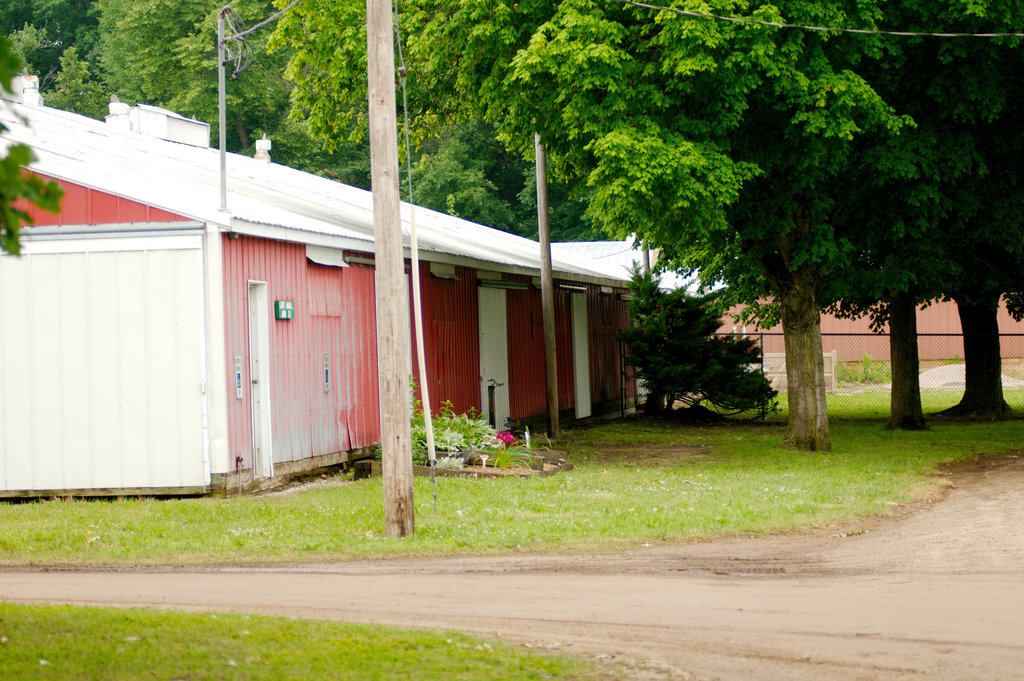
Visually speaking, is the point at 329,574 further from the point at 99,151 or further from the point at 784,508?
the point at 99,151

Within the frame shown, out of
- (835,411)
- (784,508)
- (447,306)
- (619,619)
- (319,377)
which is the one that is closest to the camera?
(619,619)

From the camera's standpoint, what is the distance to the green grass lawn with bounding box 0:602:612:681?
5.79 meters

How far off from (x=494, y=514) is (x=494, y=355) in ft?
31.1

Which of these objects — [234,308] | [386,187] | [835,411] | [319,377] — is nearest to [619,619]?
[386,187]

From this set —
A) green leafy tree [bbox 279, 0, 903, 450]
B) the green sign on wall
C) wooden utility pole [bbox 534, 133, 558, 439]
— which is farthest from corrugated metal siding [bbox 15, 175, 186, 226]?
wooden utility pole [bbox 534, 133, 558, 439]

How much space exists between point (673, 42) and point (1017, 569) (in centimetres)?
889

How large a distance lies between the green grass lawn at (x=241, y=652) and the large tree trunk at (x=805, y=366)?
13.1m

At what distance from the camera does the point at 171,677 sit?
18.6ft

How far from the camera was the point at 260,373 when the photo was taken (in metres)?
13.8

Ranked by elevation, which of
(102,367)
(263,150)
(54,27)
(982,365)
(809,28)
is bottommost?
(982,365)

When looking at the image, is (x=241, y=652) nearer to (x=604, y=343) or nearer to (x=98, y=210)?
(x=98, y=210)

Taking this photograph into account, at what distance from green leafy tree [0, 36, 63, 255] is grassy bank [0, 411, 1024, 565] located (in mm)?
5955

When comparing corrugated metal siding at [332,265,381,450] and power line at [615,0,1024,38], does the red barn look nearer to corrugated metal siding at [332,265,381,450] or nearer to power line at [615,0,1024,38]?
corrugated metal siding at [332,265,381,450]

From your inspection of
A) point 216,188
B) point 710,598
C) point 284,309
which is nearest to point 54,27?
point 216,188
